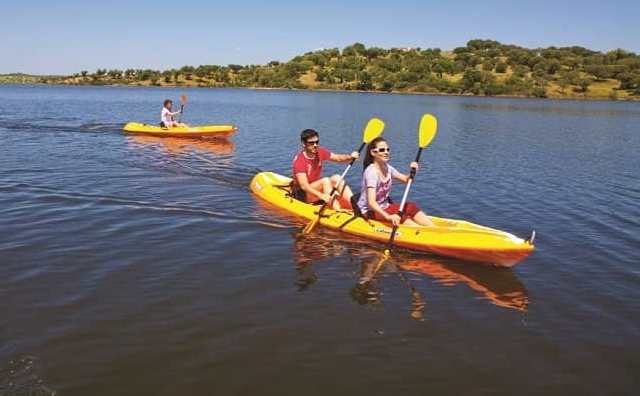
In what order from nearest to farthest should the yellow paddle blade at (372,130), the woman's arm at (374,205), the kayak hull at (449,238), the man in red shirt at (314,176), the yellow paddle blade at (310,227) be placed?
1. the kayak hull at (449,238)
2. the woman's arm at (374,205)
3. the yellow paddle blade at (310,227)
4. the man in red shirt at (314,176)
5. the yellow paddle blade at (372,130)

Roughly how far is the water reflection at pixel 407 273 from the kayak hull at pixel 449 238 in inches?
6.1

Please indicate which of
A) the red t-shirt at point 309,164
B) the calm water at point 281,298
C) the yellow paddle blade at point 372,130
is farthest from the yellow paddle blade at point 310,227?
the yellow paddle blade at point 372,130

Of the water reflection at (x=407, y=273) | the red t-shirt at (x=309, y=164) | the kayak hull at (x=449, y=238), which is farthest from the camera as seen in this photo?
the red t-shirt at (x=309, y=164)

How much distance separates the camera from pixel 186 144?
21234 millimetres

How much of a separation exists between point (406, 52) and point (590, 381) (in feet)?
405

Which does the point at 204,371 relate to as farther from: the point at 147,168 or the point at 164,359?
the point at 147,168

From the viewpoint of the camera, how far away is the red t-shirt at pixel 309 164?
10.9 m

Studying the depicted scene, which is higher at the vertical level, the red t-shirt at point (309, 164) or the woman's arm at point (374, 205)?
the red t-shirt at point (309, 164)

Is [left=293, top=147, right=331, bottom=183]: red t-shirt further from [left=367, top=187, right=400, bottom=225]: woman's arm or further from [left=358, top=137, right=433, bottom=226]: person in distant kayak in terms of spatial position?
[left=367, top=187, right=400, bottom=225]: woman's arm

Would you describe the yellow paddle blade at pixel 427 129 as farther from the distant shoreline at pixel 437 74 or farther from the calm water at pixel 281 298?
the distant shoreline at pixel 437 74

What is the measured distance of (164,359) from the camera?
5.28 m

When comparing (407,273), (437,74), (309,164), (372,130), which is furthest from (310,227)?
(437,74)

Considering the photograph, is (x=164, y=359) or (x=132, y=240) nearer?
(x=164, y=359)

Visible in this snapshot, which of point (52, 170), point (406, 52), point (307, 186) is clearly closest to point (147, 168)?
point (52, 170)
